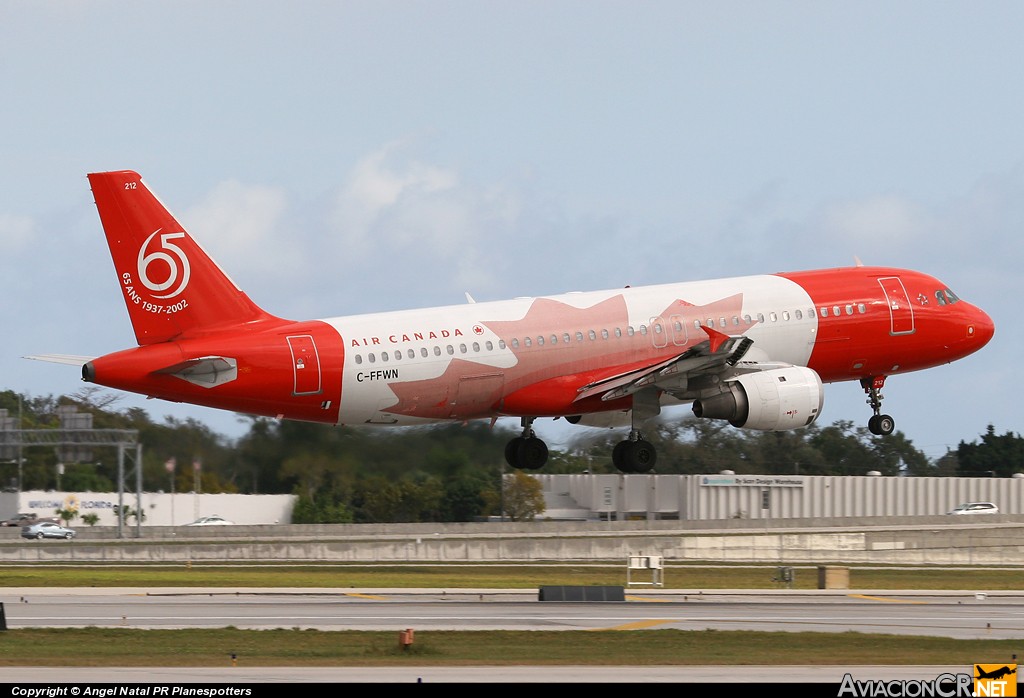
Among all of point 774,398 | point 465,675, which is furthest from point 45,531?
point 465,675

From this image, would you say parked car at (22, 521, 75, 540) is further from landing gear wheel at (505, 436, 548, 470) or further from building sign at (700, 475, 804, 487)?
landing gear wheel at (505, 436, 548, 470)

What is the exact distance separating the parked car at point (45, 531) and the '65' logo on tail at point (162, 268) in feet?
210

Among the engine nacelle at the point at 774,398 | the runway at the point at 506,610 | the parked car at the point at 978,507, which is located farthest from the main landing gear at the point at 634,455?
the parked car at the point at 978,507

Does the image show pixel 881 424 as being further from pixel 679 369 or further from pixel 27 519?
pixel 27 519

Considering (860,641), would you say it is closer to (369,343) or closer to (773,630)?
(773,630)

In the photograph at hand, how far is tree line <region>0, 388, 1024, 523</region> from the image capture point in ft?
176

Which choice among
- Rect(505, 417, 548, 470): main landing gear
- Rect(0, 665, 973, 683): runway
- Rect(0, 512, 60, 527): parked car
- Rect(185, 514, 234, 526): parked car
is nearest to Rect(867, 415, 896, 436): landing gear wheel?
Rect(505, 417, 548, 470): main landing gear

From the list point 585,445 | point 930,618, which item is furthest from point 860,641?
point 585,445

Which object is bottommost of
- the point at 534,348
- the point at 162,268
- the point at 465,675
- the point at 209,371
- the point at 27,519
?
the point at 27,519

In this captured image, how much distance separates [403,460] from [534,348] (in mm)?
9824

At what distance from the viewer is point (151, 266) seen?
139ft

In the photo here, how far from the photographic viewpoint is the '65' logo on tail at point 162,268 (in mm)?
42281

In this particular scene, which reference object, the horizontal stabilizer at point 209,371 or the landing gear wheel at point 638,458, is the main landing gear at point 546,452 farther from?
the horizontal stabilizer at point 209,371

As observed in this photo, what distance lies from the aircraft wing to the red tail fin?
39.3 feet
